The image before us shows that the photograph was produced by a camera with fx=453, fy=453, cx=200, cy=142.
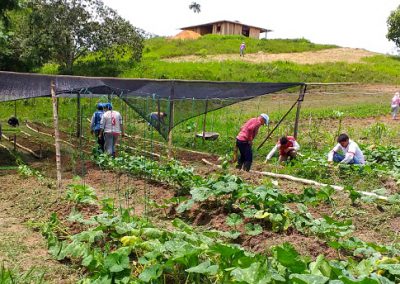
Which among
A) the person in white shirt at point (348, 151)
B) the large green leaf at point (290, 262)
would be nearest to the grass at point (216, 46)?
the person in white shirt at point (348, 151)

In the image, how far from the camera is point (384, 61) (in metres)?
30.2

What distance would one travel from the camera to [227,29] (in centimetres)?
4028

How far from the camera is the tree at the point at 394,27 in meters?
32.5

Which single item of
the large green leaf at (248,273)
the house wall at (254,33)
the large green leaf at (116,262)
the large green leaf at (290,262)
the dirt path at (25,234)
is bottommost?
the dirt path at (25,234)

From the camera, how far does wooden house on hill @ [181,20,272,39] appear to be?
1587 inches

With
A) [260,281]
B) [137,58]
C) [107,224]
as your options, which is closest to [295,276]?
[260,281]

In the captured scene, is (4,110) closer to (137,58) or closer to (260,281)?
(137,58)

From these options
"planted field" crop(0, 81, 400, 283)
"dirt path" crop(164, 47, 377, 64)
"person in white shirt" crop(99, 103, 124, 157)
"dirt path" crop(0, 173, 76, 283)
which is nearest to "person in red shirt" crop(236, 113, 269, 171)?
"planted field" crop(0, 81, 400, 283)

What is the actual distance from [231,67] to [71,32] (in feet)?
28.6

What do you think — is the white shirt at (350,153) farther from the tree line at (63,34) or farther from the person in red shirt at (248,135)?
the tree line at (63,34)

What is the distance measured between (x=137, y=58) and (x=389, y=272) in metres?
20.6

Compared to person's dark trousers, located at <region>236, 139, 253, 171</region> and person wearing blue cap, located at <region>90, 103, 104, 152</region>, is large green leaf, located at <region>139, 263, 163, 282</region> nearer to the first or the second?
person's dark trousers, located at <region>236, 139, 253, 171</region>

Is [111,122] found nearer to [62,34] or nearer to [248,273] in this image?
[248,273]

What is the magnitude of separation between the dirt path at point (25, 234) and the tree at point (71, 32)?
13717 millimetres
